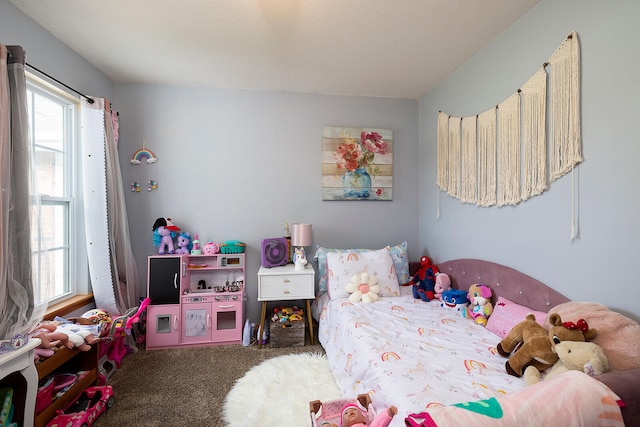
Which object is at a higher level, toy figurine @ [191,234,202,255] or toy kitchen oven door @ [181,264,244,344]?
toy figurine @ [191,234,202,255]

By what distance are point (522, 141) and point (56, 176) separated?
3511mm

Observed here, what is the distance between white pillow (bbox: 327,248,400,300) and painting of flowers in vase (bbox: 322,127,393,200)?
732 millimetres

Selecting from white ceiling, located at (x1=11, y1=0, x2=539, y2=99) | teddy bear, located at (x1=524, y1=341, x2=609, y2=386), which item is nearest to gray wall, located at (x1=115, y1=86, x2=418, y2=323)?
white ceiling, located at (x1=11, y1=0, x2=539, y2=99)

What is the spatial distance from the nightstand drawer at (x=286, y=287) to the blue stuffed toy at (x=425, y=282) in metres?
1.00

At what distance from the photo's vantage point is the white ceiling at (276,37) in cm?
183

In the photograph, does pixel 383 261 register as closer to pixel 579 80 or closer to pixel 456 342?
pixel 456 342

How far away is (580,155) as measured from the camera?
1577mm

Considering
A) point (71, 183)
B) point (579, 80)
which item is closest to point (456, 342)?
point (579, 80)

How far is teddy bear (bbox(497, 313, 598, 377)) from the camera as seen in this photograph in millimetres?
1303

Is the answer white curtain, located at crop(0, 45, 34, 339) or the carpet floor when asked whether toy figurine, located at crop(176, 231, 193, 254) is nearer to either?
the carpet floor

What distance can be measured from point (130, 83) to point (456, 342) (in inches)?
145

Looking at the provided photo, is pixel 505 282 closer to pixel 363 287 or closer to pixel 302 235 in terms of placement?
pixel 363 287

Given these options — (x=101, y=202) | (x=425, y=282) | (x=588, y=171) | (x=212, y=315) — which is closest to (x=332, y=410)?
(x=425, y=282)

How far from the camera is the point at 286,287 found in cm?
278
